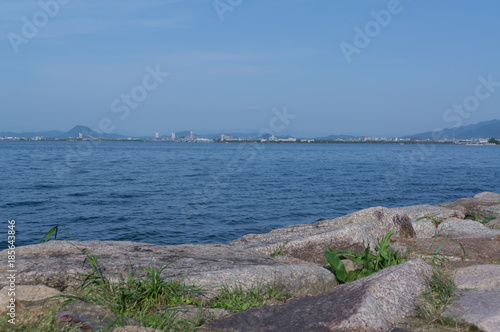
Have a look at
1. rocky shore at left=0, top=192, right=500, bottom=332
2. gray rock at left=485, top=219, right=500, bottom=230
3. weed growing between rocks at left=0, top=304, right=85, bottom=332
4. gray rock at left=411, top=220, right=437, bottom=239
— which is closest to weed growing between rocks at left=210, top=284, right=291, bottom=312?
rocky shore at left=0, top=192, right=500, bottom=332

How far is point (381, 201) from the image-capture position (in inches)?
1050

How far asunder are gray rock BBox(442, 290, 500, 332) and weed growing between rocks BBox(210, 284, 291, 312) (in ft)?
5.85

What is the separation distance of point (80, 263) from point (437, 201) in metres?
26.2

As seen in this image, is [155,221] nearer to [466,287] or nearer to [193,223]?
[193,223]

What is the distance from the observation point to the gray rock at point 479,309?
3388 millimetres

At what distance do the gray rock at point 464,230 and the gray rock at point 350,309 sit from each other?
→ 4.25m

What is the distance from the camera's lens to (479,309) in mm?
3652

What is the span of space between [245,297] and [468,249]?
4.01m

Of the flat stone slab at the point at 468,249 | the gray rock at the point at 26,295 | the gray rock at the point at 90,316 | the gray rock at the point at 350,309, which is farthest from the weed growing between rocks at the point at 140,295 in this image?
the flat stone slab at the point at 468,249

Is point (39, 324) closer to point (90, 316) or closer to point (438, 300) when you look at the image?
point (90, 316)

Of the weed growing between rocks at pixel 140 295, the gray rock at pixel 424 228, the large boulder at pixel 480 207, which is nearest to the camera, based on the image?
the weed growing between rocks at pixel 140 295

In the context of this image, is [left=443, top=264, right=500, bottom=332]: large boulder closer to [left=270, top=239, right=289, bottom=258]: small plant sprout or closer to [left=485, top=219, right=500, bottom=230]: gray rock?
[left=270, top=239, right=289, bottom=258]: small plant sprout

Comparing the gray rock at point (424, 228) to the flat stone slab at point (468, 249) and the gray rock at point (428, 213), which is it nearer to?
the gray rock at point (428, 213)

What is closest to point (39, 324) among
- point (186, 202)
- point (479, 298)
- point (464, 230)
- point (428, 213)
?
point (479, 298)
